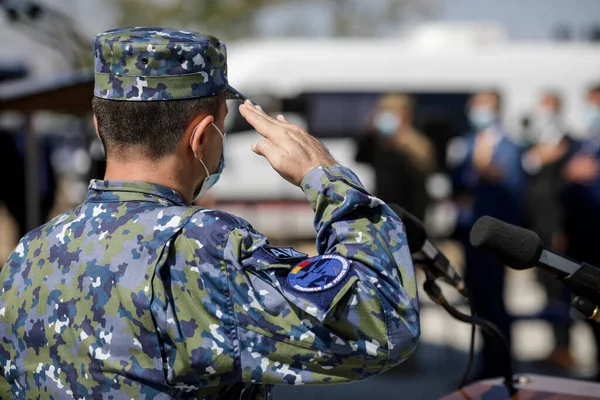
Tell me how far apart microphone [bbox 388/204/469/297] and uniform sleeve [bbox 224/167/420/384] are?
0.34 meters

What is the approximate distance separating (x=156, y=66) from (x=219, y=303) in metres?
0.45

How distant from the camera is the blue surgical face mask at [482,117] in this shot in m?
6.80

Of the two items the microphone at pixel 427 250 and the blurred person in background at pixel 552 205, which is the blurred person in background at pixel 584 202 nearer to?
the blurred person in background at pixel 552 205

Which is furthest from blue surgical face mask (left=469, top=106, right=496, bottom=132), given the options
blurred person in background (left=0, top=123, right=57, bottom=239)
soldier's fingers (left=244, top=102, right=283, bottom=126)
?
soldier's fingers (left=244, top=102, right=283, bottom=126)

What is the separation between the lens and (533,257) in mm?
1684

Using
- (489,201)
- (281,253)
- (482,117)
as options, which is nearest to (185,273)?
(281,253)

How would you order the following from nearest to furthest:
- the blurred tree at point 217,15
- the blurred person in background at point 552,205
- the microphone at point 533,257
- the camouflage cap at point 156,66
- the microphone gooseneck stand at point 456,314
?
the camouflage cap at point 156,66 → the microphone at point 533,257 → the microphone gooseneck stand at point 456,314 → the blurred person in background at point 552,205 → the blurred tree at point 217,15

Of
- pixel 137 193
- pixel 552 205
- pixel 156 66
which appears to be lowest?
pixel 552 205

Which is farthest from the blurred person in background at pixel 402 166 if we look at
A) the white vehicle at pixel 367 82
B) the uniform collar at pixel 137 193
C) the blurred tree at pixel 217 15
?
the blurred tree at pixel 217 15

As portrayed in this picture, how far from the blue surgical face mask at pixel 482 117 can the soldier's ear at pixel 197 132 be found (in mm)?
5421

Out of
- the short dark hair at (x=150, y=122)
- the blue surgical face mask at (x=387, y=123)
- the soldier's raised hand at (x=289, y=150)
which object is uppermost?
the short dark hair at (x=150, y=122)

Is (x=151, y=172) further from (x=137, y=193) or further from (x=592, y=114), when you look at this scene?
(x=592, y=114)

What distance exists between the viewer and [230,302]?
4.64 ft

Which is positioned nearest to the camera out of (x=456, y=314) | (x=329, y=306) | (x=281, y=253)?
(x=329, y=306)
